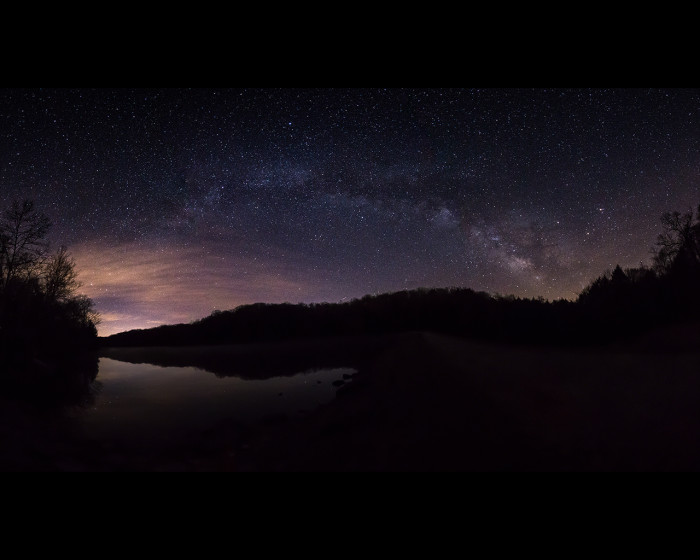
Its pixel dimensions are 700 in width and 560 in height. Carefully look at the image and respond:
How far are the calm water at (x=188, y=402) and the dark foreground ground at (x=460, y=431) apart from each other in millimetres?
786

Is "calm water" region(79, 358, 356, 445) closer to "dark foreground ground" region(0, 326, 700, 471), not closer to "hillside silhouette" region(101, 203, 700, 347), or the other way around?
"dark foreground ground" region(0, 326, 700, 471)

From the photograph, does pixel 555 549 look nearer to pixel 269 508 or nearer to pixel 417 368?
pixel 269 508

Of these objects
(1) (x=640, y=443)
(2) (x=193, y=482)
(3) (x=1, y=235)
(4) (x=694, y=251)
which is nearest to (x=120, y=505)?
(2) (x=193, y=482)

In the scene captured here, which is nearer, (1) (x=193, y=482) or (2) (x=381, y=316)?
(1) (x=193, y=482)

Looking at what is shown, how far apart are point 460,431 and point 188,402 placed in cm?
973

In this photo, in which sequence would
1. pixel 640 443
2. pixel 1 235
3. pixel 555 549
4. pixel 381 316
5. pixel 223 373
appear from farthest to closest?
pixel 381 316 < pixel 223 373 < pixel 1 235 < pixel 640 443 < pixel 555 549

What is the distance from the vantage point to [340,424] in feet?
21.0

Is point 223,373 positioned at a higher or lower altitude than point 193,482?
lower

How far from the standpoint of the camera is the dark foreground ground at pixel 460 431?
412cm

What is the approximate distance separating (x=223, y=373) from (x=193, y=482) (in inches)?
590

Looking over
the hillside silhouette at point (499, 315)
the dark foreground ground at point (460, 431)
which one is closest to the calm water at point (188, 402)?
the dark foreground ground at point (460, 431)

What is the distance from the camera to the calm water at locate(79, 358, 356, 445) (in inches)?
300

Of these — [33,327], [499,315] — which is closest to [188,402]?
[33,327]

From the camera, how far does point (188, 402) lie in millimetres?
10180
